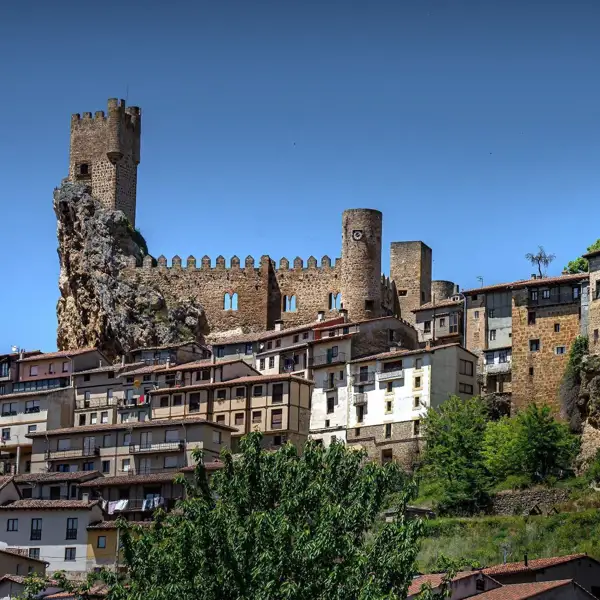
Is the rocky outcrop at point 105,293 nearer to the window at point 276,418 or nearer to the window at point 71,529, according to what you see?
the window at point 276,418

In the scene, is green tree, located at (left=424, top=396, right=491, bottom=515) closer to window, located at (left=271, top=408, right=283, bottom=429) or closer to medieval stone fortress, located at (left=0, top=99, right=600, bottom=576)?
medieval stone fortress, located at (left=0, top=99, right=600, bottom=576)

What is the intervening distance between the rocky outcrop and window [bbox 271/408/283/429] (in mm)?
17971

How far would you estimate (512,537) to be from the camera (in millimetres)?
71562

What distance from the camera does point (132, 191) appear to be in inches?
4601

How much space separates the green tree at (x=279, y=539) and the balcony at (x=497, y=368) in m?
37.5

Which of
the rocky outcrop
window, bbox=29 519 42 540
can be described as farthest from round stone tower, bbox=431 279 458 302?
window, bbox=29 519 42 540

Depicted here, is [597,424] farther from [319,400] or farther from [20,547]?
[20,547]

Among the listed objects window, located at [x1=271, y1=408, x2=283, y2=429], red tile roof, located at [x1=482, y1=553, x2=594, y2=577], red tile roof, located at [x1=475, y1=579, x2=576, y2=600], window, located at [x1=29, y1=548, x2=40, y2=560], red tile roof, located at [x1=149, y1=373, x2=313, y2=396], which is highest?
red tile roof, located at [x1=149, y1=373, x2=313, y2=396]

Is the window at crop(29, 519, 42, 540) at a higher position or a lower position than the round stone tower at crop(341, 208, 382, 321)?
lower

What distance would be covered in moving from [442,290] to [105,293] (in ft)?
69.9

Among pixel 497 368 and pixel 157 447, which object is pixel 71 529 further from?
pixel 497 368

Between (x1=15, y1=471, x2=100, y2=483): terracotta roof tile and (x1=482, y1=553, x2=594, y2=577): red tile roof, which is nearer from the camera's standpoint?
(x1=482, y1=553, x2=594, y2=577): red tile roof

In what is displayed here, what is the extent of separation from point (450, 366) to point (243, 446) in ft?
126

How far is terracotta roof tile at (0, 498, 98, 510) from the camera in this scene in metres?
78.9
